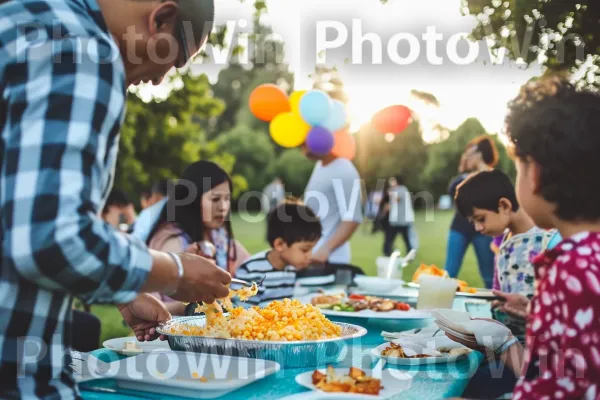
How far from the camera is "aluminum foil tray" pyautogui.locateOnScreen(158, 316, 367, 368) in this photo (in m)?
1.70

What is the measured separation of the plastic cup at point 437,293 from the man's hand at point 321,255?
64.0 inches

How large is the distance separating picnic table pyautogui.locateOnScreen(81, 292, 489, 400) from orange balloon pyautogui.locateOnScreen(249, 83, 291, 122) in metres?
3.72

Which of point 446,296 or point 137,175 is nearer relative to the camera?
point 446,296

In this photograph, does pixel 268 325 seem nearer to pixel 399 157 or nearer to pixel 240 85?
pixel 399 157

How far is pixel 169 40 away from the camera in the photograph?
1.22 meters

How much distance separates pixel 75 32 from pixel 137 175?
9398 millimetres

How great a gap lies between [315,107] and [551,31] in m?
1.89

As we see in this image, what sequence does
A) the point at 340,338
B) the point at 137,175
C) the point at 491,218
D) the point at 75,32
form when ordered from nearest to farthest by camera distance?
1. the point at 75,32
2. the point at 340,338
3. the point at 491,218
4. the point at 137,175

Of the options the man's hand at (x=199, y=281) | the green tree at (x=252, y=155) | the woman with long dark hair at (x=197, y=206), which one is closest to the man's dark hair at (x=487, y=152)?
the woman with long dark hair at (x=197, y=206)

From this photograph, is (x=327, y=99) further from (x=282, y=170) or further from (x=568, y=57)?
(x=282, y=170)

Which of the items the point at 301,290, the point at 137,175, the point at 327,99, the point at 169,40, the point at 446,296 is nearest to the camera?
the point at 169,40

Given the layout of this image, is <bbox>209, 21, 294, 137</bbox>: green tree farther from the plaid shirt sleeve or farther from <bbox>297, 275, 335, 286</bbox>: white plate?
the plaid shirt sleeve

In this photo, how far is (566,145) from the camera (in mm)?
1370

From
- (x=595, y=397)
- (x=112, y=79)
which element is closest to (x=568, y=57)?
(x=595, y=397)
